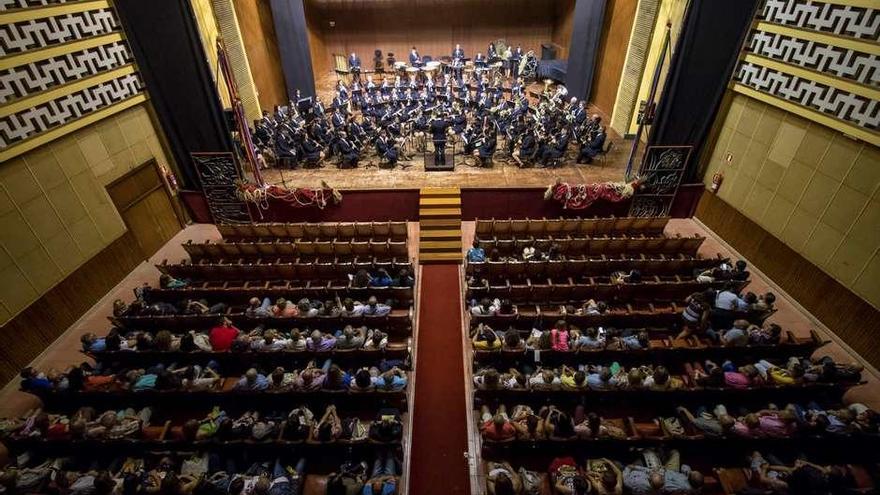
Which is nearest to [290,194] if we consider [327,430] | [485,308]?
[485,308]

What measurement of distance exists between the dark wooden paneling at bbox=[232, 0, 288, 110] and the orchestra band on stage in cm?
138

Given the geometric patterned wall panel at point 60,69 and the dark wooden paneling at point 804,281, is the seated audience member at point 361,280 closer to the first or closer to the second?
the geometric patterned wall panel at point 60,69

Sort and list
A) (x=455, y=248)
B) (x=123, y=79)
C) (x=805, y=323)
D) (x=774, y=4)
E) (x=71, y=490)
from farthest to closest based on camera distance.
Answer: (x=455, y=248) < (x=123, y=79) < (x=774, y=4) < (x=805, y=323) < (x=71, y=490)

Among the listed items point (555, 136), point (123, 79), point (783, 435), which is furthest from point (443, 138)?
point (783, 435)

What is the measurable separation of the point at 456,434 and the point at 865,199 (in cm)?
685

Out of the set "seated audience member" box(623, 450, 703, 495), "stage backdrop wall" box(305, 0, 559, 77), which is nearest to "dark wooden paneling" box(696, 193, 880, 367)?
"seated audience member" box(623, 450, 703, 495)

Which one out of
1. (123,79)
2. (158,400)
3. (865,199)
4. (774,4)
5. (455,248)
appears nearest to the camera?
(158,400)

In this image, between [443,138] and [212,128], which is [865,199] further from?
[212,128]

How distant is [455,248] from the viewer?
8422 mm

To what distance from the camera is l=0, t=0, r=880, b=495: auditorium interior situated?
450 cm

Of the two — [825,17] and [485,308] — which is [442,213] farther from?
[825,17]

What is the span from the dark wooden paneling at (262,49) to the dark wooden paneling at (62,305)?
7.17 meters

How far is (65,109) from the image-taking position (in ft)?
22.4

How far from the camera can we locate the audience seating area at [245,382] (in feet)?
14.5
